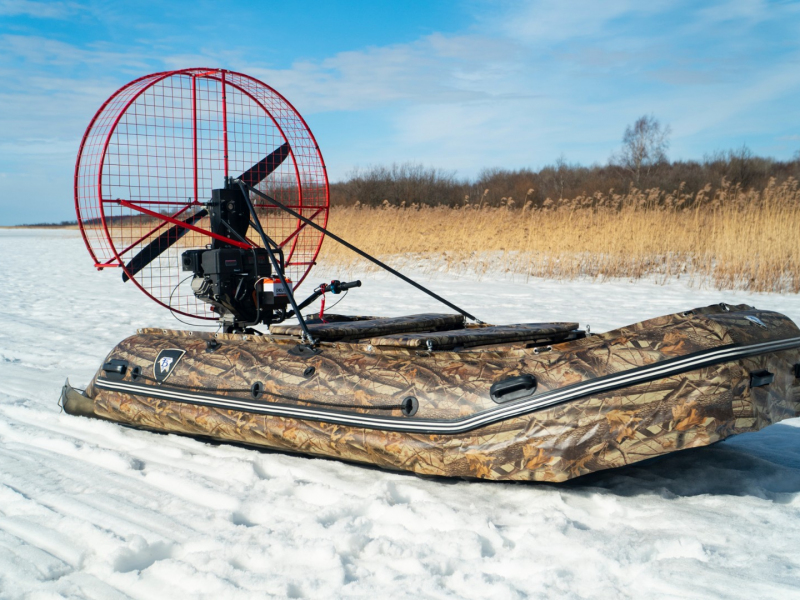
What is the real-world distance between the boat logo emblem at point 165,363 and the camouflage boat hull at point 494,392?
1cm

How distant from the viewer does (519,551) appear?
2.31 metres

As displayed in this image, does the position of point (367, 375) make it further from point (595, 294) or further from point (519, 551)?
point (595, 294)

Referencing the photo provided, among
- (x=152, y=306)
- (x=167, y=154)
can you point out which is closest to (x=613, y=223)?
(x=152, y=306)

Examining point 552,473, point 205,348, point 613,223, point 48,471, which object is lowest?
point 48,471

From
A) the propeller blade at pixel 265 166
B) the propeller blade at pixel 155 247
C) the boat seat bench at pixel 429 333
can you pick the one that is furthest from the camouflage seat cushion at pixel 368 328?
the propeller blade at pixel 265 166

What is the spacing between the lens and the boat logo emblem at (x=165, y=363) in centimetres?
378

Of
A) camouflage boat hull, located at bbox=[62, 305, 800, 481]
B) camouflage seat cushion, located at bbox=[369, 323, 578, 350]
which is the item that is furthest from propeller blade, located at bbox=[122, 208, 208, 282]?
camouflage seat cushion, located at bbox=[369, 323, 578, 350]

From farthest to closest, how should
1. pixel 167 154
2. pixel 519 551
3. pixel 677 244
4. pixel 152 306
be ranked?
1. pixel 677 244
2. pixel 152 306
3. pixel 167 154
4. pixel 519 551

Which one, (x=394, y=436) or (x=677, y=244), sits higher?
(x=677, y=244)

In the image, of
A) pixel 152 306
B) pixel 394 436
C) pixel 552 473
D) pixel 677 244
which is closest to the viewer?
pixel 552 473

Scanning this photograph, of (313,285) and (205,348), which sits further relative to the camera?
(313,285)

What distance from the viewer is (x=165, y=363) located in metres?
3.81

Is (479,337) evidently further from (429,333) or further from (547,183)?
(547,183)

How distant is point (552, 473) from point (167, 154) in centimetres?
293
